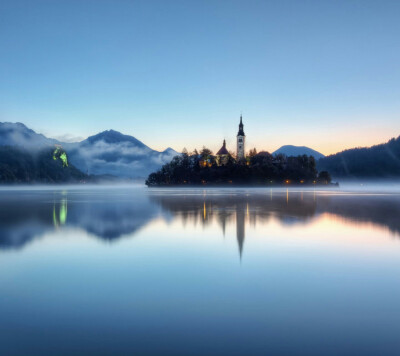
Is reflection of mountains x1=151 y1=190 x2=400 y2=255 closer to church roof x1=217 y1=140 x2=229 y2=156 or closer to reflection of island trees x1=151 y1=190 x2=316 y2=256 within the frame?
reflection of island trees x1=151 y1=190 x2=316 y2=256

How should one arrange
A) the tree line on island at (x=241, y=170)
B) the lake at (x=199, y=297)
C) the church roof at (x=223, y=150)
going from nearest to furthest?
the lake at (x=199, y=297), the tree line on island at (x=241, y=170), the church roof at (x=223, y=150)

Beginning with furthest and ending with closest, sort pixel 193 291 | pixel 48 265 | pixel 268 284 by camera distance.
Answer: pixel 48 265 < pixel 268 284 < pixel 193 291

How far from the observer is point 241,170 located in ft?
461

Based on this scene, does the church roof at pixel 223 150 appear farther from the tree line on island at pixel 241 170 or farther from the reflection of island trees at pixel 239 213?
the reflection of island trees at pixel 239 213

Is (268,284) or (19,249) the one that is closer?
(268,284)

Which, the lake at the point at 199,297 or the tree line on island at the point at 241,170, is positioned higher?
the tree line on island at the point at 241,170

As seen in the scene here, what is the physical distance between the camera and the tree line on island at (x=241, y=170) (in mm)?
139625

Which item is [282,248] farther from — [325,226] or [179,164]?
[179,164]

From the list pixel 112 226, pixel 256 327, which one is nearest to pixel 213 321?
pixel 256 327

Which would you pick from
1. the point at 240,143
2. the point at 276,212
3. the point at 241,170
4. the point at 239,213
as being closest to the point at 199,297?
the point at 239,213

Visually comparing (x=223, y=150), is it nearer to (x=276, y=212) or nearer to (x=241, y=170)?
(x=241, y=170)

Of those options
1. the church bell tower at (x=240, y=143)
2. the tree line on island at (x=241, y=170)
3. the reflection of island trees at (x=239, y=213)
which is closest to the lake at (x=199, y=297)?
the reflection of island trees at (x=239, y=213)

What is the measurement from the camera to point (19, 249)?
10961mm

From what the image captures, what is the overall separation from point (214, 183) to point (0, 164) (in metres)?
136
